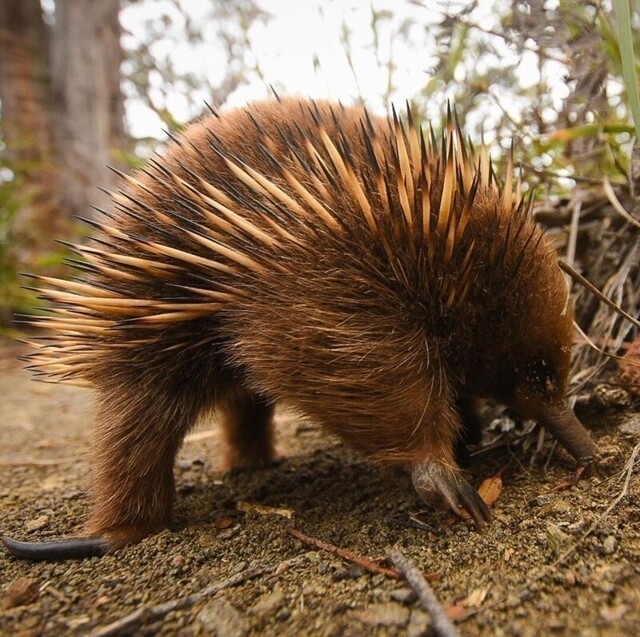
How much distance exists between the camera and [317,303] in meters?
1.63

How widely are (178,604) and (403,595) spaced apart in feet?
1.64

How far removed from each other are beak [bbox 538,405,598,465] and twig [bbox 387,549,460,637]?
25.7 inches

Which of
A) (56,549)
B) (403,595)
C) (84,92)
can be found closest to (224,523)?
(56,549)

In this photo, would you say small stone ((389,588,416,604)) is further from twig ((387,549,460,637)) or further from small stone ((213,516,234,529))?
small stone ((213,516,234,529))

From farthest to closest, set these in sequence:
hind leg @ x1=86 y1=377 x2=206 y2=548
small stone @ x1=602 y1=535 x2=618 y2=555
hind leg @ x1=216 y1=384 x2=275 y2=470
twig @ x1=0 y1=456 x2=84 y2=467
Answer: twig @ x1=0 y1=456 x2=84 y2=467, hind leg @ x1=216 y1=384 x2=275 y2=470, hind leg @ x1=86 y1=377 x2=206 y2=548, small stone @ x1=602 y1=535 x2=618 y2=555

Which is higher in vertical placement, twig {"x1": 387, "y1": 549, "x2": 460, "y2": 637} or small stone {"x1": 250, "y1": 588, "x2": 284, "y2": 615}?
twig {"x1": 387, "y1": 549, "x2": 460, "y2": 637}

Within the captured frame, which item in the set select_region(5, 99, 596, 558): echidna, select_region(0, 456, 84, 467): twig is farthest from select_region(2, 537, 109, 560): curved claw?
select_region(0, 456, 84, 467): twig

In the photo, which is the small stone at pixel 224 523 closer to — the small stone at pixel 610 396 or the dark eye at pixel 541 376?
the dark eye at pixel 541 376

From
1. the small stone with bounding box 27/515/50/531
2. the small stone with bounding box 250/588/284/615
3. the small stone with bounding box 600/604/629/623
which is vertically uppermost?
the small stone with bounding box 600/604/629/623

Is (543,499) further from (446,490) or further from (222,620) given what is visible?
(222,620)

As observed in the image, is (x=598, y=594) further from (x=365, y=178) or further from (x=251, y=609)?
(x=365, y=178)

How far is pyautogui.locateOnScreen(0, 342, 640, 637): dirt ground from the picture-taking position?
125 cm

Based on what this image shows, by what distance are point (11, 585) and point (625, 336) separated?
2153 mm

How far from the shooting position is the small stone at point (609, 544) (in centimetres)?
138
